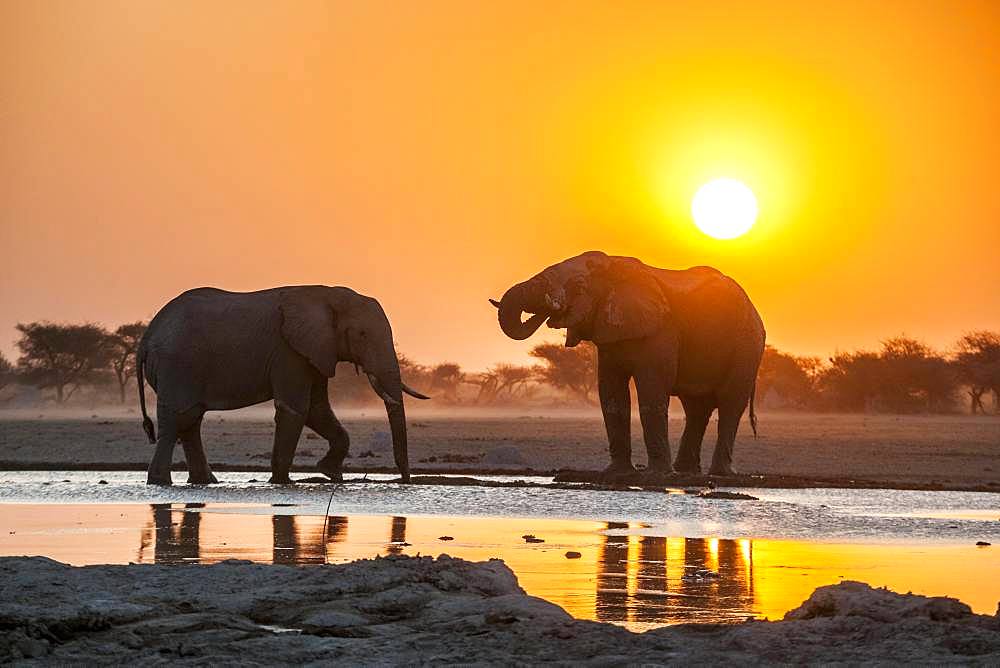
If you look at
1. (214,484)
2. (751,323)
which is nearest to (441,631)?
(214,484)

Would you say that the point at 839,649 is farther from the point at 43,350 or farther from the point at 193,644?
the point at 43,350

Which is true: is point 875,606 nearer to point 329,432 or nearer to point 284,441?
point 284,441

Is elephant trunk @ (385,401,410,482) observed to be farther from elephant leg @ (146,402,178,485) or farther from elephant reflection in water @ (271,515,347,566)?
elephant reflection in water @ (271,515,347,566)

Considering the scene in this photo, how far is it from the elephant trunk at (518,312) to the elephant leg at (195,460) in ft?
14.9

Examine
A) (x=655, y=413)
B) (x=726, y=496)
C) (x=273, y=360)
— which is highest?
(x=273, y=360)

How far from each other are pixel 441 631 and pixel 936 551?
6376 millimetres

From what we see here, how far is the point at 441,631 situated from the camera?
8.67 meters

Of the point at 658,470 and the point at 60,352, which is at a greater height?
the point at 60,352

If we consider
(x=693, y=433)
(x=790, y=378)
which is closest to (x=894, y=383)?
(x=790, y=378)

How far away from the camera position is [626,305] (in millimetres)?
22984

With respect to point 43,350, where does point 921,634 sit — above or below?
below

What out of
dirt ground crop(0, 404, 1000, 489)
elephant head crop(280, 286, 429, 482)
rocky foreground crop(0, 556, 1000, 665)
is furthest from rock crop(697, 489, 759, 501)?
rocky foreground crop(0, 556, 1000, 665)

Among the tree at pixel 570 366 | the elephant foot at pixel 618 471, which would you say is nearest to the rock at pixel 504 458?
the elephant foot at pixel 618 471

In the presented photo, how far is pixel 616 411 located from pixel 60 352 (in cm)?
7841
